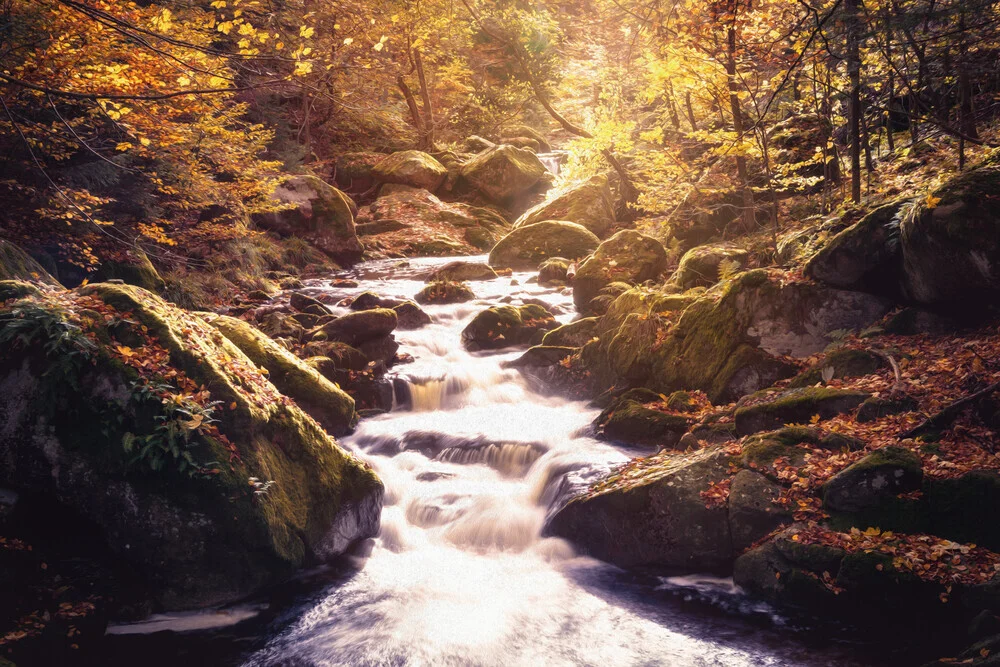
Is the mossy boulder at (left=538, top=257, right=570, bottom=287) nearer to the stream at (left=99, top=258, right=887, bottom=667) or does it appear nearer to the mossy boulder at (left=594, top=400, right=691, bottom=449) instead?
the stream at (left=99, top=258, right=887, bottom=667)

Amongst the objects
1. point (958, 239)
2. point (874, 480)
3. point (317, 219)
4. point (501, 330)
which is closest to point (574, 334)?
point (501, 330)

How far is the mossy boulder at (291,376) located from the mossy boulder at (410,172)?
15.5m

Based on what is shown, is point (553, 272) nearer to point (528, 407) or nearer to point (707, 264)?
point (707, 264)

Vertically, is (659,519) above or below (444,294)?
below

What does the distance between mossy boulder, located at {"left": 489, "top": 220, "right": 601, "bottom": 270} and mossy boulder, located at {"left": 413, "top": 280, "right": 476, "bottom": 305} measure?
3012mm

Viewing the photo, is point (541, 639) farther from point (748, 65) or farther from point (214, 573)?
point (748, 65)

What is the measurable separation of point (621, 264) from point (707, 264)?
90.9 inches

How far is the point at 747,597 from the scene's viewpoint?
17.4 feet

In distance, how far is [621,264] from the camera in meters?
12.8

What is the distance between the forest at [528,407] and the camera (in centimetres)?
488

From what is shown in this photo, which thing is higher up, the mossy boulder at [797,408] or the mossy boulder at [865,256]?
the mossy boulder at [865,256]

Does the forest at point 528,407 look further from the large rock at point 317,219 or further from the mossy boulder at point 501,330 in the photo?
the large rock at point 317,219

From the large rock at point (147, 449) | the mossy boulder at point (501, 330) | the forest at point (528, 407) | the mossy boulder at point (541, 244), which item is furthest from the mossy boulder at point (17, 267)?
the mossy boulder at point (541, 244)

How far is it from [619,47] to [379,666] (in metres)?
18.0
